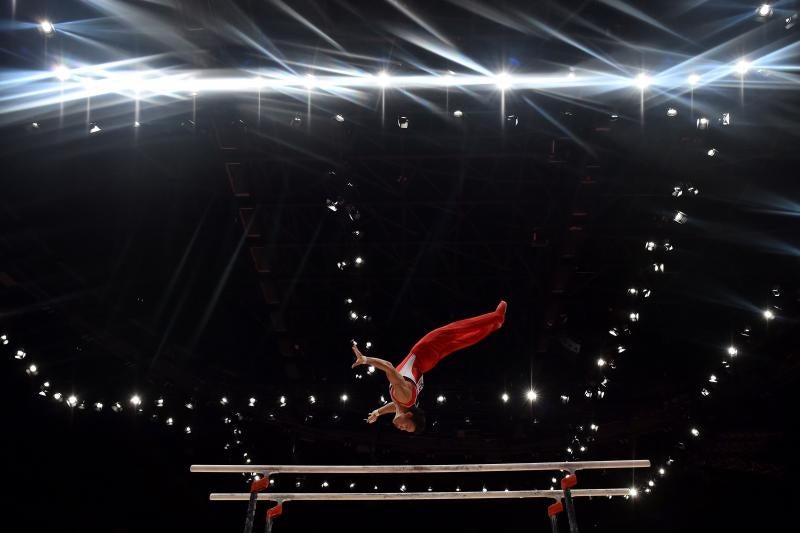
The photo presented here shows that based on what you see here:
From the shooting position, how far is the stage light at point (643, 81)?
8028mm

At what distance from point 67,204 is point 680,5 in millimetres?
9384

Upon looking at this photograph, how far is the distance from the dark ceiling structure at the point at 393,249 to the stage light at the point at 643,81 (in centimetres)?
6

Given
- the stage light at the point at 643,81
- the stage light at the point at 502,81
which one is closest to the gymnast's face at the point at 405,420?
the stage light at the point at 502,81

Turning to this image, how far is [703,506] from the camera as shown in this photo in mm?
12031

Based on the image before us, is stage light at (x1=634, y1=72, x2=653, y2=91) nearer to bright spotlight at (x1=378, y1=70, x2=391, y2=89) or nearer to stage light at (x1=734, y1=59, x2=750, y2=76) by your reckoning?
stage light at (x1=734, y1=59, x2=750, y2=76)

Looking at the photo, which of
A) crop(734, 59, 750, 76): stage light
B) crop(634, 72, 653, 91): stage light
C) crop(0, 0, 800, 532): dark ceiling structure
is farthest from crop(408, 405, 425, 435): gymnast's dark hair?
crop(734, 59, 750, 76): stage light

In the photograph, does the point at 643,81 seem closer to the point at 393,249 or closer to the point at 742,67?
the point at 742,67

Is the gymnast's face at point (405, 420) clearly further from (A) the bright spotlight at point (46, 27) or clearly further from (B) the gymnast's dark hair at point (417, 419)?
(A) the bright spotlight at point (46, 27)

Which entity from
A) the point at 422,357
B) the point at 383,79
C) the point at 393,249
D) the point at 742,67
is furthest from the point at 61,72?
the point at 742,67

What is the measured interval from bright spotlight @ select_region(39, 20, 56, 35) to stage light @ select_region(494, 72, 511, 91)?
17.1ft

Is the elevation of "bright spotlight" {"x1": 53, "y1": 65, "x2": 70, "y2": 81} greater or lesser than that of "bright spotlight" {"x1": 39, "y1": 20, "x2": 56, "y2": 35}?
lesser

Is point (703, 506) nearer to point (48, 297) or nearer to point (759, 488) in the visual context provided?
point (759, 488)

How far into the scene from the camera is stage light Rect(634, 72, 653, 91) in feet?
26.3

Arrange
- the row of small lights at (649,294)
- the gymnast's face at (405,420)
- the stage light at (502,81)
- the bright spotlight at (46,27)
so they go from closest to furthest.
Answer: the gymnast's face at (405,420)
the bright spotlight at (46,27)
the stage light at (502,81)
the row of small lights at (649,294)
